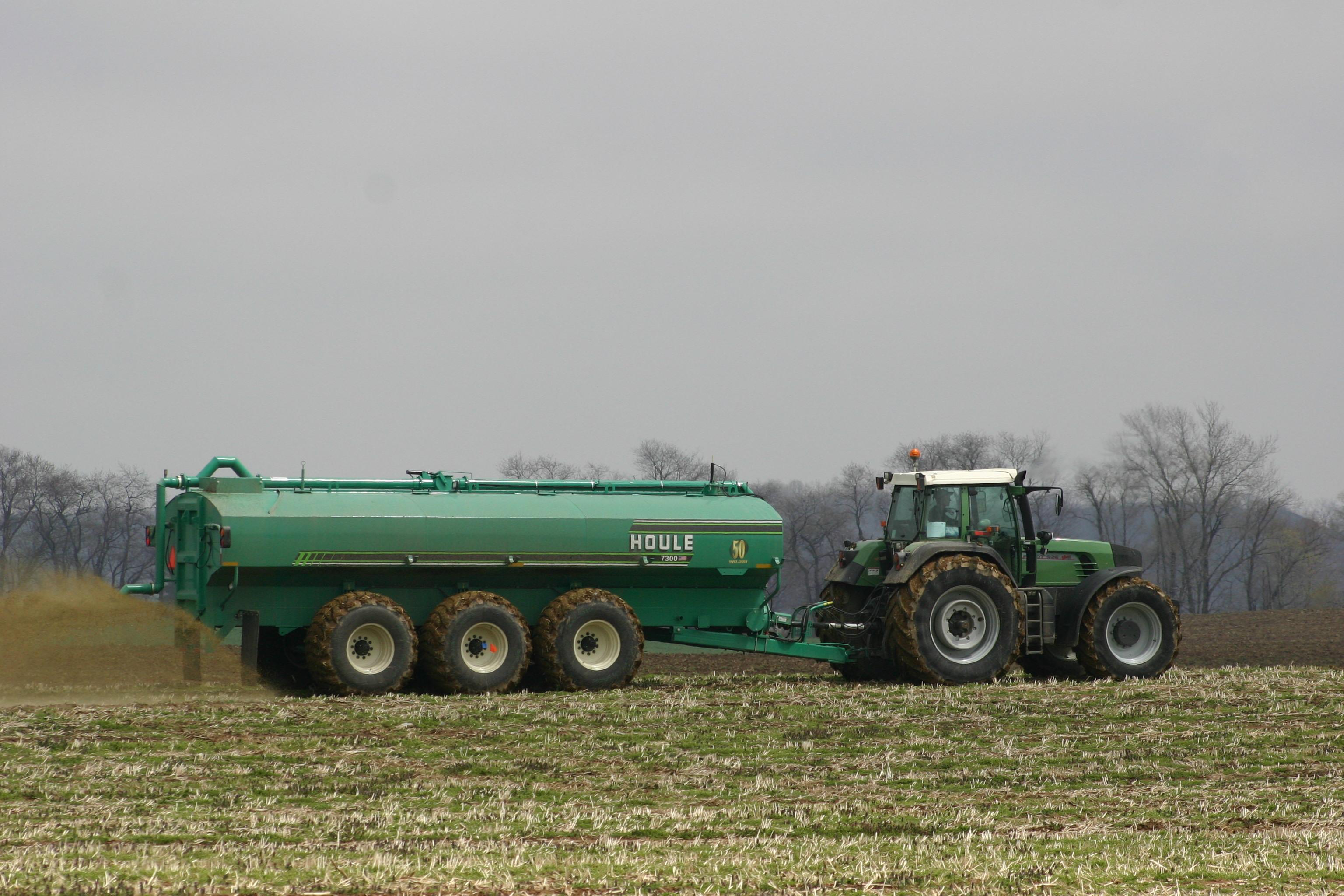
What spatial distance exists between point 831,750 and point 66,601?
28.7ft

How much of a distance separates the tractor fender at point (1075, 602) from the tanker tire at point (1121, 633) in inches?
3.3

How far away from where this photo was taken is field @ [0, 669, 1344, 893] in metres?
7.55

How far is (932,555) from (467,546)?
5393 mm

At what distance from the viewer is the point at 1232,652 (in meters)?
30.1

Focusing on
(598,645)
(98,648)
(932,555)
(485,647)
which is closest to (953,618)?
(932,555)

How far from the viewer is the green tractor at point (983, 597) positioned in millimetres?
17656

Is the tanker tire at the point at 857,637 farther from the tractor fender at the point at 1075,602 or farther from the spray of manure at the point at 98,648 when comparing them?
the spray of manure at the point at 98,648

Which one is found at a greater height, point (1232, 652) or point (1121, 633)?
point (1121, 633)

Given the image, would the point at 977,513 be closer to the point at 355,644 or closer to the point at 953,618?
the point at 953,618

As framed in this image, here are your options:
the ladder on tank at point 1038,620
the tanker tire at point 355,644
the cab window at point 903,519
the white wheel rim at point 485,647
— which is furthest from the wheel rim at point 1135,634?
the tanker tire at point 355,644

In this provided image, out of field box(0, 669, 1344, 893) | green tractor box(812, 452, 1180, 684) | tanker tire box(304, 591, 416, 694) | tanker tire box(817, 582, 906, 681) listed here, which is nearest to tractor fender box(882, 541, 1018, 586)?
green tractor box(812, 452, 1180, 684)

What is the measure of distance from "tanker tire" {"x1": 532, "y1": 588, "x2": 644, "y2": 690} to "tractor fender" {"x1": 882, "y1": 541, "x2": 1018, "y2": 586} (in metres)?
3.09

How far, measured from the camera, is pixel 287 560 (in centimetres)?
1641

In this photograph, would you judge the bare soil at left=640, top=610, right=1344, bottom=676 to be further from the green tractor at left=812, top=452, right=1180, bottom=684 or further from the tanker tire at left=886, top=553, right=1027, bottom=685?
the tanker tire at left=886, top=553, right=1027, bottom=685
